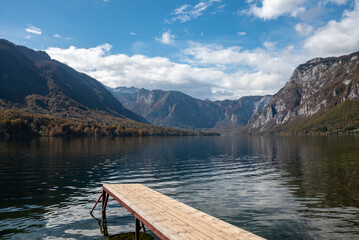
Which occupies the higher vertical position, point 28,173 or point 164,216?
point 164,216

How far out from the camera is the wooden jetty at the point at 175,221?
1007 centimetres

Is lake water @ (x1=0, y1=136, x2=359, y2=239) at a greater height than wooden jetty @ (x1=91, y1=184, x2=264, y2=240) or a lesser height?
lesser

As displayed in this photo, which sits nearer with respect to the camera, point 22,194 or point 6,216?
point 6,216

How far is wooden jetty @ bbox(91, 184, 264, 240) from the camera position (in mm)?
10070

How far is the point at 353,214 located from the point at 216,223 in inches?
641

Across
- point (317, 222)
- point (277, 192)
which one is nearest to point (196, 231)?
point (317, 222)

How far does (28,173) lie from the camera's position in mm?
41750

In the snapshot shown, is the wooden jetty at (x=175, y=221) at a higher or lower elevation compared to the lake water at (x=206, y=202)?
higher

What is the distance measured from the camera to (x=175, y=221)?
11812 mm

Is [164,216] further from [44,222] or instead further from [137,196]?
[44,222]

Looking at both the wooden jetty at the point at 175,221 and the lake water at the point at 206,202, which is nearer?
the wooden jetty at the point at 175,221

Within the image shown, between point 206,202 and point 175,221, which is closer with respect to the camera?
point 175,221

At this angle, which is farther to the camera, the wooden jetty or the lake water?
the lake water

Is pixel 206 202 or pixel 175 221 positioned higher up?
pixel 175 221
